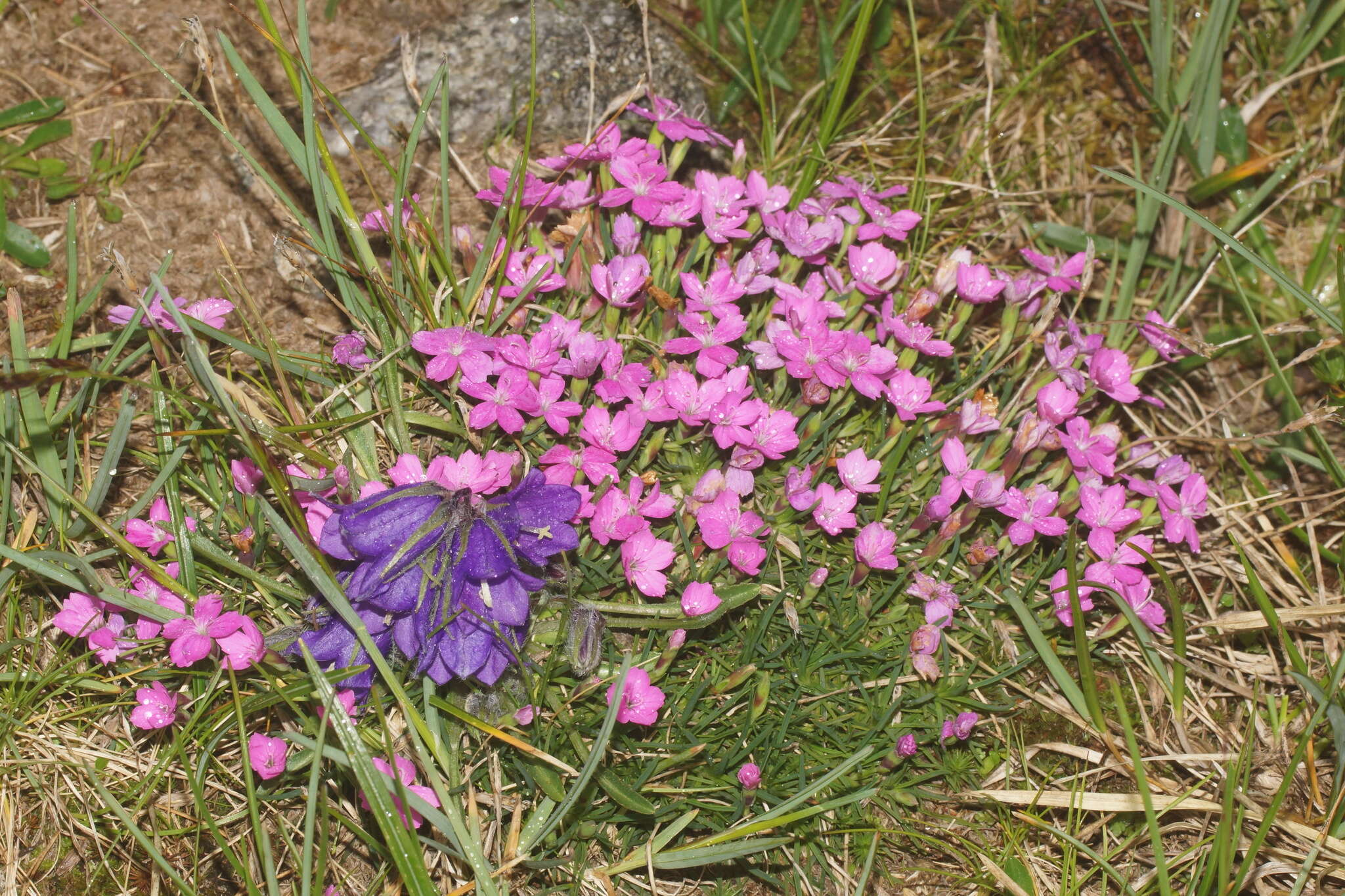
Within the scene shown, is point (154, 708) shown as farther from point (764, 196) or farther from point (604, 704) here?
point (764, 196)

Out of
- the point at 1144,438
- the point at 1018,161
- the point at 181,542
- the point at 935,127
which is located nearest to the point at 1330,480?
the point at 1144,438

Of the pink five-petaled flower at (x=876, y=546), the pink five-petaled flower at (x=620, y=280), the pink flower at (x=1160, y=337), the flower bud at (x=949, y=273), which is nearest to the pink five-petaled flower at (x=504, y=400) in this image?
the pink five-petaled flower at (x=620, y=280)

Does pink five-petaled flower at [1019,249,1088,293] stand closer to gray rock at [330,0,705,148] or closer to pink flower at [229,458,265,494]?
gray rock at [330,0,705,148]

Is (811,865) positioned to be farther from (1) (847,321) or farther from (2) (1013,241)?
(2) (1013,241)

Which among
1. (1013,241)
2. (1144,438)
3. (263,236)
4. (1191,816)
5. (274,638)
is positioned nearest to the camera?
(274,638)

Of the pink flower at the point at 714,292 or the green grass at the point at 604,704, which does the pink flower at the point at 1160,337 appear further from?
the pink flower at the point at 714,292

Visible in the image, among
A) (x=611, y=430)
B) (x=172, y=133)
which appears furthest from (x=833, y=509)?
(x=172, y=133)
